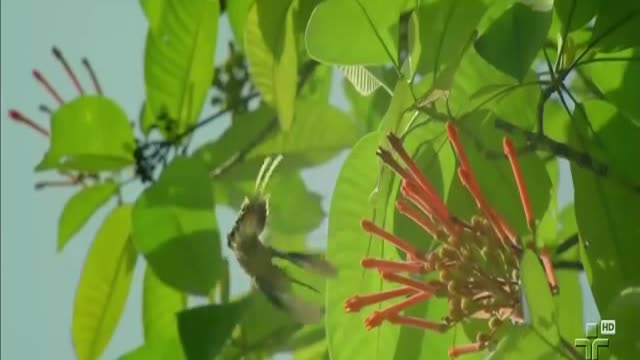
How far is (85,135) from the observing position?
0.73 meters

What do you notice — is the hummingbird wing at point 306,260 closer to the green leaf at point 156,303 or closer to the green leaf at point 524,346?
the green leaf at point 156,303

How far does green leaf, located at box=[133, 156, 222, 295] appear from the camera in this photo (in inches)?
24.8

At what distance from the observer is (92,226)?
105 centimetres

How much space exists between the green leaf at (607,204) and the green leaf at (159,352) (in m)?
0.22

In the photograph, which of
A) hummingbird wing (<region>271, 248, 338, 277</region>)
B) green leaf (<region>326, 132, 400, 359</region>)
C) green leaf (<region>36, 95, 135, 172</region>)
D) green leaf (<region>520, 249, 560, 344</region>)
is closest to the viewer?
green leaf (<region>520, 249, 560, 344</region>)

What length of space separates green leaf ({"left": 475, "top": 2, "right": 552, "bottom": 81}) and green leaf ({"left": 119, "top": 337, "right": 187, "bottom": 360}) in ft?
0.74

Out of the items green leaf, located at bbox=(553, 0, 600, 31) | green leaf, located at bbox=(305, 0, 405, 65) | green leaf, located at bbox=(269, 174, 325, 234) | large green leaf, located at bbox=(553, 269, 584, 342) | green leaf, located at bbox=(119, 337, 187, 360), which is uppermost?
green leaf, located at bbox=(305, 0, 405, 65)

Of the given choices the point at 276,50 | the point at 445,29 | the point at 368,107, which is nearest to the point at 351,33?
the point at 445,29

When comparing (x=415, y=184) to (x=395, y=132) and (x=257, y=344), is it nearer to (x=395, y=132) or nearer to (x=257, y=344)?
(x=395, y=132)

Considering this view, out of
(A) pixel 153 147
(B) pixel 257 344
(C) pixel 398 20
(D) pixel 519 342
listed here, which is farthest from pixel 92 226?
(D) pixel 519 342

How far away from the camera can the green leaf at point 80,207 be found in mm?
745

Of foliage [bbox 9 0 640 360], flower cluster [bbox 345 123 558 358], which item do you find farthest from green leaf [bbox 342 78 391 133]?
flower cluster [bbox 345 123 558 358]

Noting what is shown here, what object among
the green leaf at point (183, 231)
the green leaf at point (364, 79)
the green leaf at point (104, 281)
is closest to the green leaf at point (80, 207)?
the green leaf at point (104, 281)

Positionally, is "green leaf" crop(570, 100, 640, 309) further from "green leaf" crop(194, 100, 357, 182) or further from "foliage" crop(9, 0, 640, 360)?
"green leaf" crop(194, 100, 357, 182)
